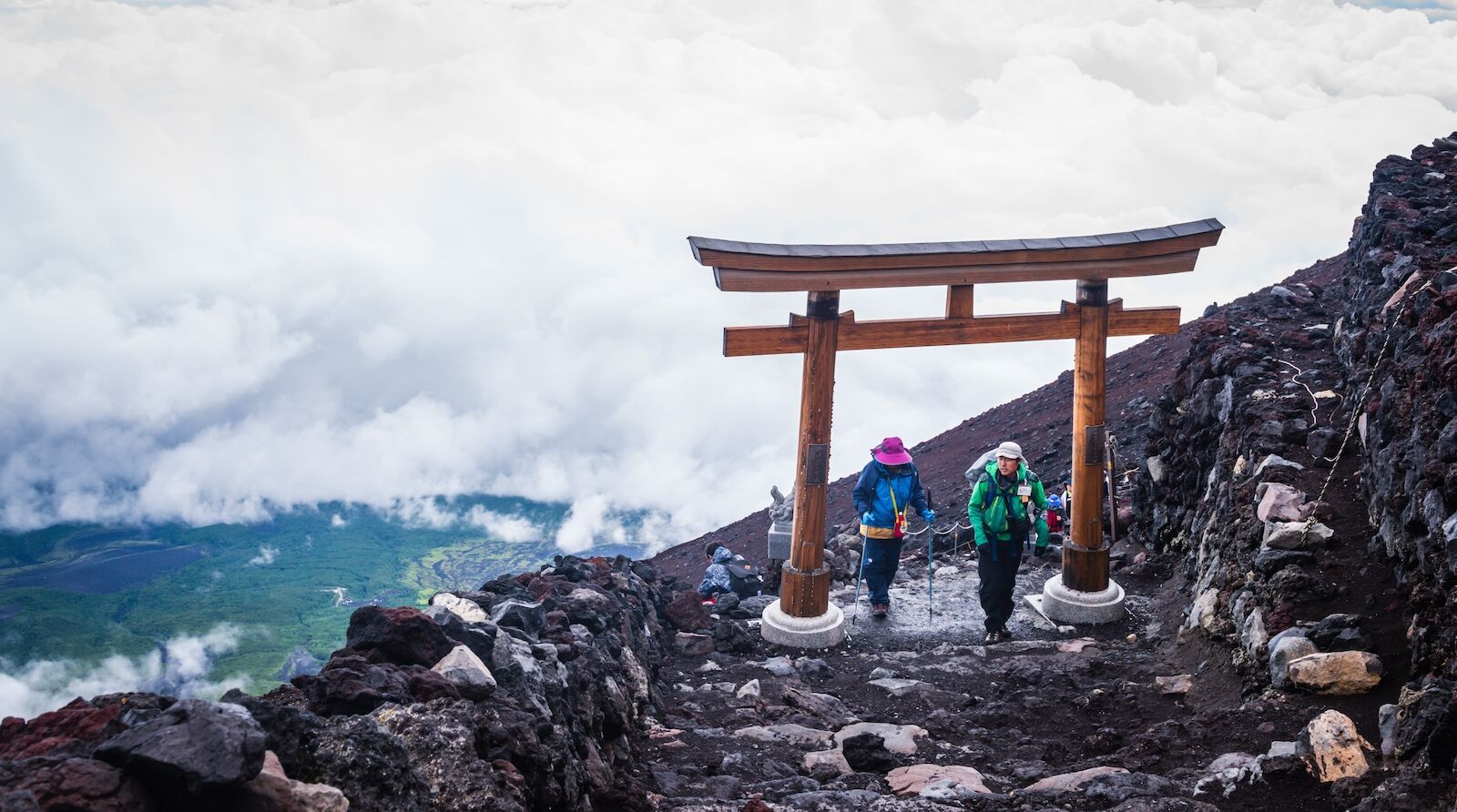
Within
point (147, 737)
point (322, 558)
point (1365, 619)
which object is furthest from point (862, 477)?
point (322, 558)

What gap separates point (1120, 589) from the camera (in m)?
11.4

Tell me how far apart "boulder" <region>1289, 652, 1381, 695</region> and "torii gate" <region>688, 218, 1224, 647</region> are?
4411mm

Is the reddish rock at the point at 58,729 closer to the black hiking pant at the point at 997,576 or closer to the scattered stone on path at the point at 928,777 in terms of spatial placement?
the scattered stone on path at the point at 928,777

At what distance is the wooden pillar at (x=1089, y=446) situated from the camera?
11344mm

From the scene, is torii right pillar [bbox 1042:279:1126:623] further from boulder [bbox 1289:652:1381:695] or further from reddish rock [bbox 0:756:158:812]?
reddish rock [bbox 0:756:158:812]

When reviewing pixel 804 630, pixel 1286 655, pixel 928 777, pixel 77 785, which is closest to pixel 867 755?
pixel 928 777

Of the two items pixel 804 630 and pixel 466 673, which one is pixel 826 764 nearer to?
pixel 466 673

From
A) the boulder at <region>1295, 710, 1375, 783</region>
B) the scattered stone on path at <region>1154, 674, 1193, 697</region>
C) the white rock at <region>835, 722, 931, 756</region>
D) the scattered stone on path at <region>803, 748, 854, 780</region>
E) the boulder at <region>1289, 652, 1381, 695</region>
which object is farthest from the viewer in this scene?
the scattered stone on path at <region>1154, 674, 1193, 697</region>

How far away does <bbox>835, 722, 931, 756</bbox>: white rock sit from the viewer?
7641 millimetres

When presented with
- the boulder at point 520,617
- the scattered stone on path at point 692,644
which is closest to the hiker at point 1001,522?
the scattered stone on path at point 692,644

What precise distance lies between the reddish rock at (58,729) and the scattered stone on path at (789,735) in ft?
15.5

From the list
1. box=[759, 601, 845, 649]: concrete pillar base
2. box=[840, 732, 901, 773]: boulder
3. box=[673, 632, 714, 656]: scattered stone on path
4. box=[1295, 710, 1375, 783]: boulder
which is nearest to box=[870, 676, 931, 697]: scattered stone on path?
box=[759, 601, 845, 649]: concrete pillar base

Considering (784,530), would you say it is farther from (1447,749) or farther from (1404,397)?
(1447,749)

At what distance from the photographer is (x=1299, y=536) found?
819cm
